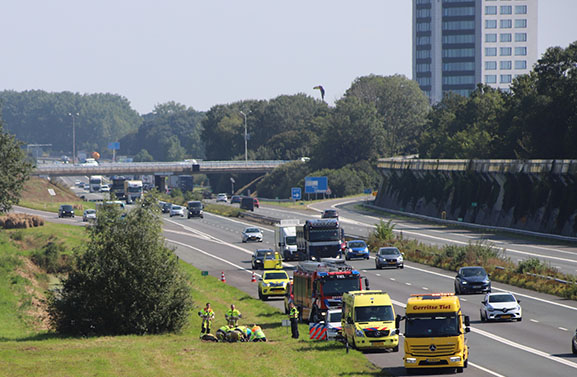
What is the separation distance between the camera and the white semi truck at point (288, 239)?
75.4 metres

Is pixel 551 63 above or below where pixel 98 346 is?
above

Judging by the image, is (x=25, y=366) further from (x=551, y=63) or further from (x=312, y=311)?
(x=551, y=63)

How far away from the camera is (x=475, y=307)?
1811 inches

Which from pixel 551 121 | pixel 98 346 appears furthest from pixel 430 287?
pixel 551 121

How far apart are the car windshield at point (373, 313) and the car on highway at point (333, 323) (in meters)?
3.78

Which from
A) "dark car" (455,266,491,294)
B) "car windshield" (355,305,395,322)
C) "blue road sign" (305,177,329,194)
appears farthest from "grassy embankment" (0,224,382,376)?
"blue road sign" (305,177,329,194)

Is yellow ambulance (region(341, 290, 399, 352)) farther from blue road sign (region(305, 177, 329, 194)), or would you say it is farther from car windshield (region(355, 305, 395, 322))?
blue road sign (region(305, 177, 329, 194))

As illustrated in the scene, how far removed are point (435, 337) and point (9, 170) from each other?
49515 millimetres

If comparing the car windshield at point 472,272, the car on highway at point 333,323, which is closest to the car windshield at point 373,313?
the car on highway at point 333,323

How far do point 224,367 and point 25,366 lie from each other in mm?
6448

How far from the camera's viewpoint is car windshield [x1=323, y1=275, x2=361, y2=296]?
39.1 m

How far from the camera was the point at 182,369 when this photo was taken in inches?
1167

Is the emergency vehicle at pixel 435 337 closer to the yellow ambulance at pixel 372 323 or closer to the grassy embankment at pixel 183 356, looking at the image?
the grassy embankment at pixel 183 356

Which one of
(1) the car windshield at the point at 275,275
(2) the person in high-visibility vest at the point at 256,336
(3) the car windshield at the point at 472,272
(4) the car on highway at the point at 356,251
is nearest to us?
(2) the person in high-visibility vest at the point at 256,336
